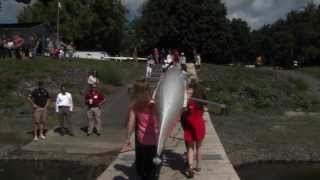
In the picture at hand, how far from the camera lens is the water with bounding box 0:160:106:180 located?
58.5 feet

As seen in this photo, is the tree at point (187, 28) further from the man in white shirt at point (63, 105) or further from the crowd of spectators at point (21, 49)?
the man in white shirt at point (63, 105)

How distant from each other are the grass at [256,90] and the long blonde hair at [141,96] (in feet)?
78.4

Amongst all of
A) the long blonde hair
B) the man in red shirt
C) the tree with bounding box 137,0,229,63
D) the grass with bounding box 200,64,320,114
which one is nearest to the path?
the long blonde hair

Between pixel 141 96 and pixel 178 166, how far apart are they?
3259 millimetres

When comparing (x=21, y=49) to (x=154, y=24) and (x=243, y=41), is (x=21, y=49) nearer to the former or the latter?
(x=154, y=24)

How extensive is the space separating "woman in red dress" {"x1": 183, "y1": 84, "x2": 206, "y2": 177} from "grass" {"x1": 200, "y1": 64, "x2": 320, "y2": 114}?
22.3 metres

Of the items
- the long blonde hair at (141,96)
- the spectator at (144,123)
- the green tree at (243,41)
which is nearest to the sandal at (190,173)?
the spectator at (144,123)

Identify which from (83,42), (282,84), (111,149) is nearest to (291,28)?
(83,42)

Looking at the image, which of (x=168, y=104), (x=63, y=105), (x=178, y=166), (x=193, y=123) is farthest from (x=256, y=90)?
(x=168, y=104)

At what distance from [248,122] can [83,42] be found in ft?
228

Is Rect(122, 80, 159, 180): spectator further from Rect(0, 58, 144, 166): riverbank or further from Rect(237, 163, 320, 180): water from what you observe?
Rect(0, 58, 144, 166): riverbank

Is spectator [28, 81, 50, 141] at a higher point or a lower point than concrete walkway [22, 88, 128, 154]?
higher

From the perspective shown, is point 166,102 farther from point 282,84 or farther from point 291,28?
point 291,28

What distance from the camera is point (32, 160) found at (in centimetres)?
2019
